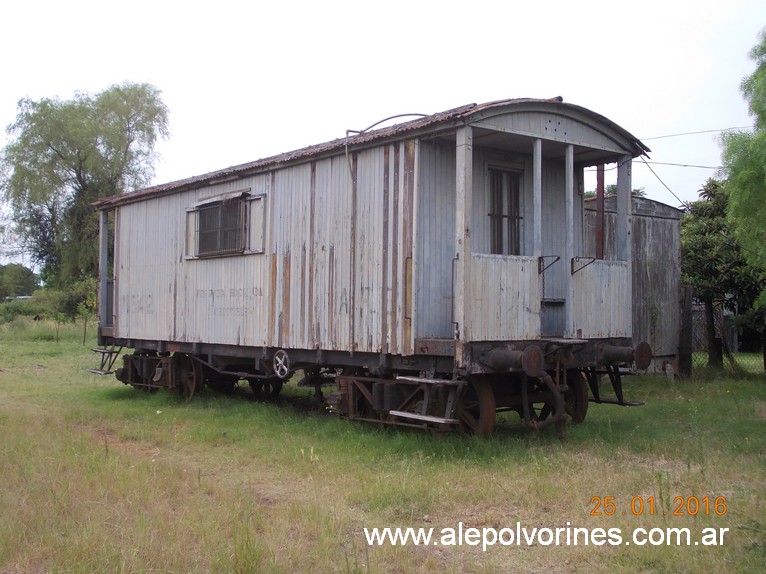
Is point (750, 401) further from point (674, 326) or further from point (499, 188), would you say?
point (499, 188)

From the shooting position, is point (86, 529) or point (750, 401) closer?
point (86, 529)

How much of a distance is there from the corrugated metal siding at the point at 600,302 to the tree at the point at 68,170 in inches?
1210

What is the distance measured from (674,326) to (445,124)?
315 inches

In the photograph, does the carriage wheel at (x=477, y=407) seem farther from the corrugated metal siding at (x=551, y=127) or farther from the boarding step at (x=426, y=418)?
the corrugated metal siding at (x=551, y=127)

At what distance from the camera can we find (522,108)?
27.4 feet

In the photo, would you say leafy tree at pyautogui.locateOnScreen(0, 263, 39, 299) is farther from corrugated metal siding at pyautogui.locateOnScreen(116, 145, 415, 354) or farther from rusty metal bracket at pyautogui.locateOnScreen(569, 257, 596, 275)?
rusty metal bracket at pyautogui.locateOnScreen(569, 257, 596, 275)

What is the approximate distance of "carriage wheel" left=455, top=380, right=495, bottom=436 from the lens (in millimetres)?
8141

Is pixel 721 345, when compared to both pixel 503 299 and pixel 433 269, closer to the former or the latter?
pixel 503 299

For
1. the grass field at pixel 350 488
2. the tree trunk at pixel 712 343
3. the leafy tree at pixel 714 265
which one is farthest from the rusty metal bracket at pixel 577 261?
the tree trunk at pixel 712 343

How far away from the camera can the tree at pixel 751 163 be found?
8.98 meters

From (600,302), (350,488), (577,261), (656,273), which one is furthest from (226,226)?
(656,273)

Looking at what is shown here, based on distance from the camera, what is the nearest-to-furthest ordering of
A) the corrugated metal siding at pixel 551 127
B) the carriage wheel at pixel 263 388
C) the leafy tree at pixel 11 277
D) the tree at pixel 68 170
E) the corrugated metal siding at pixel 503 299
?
the corrugated metal siding at pixel 503 299 → the corrugated metal siding at pixel 551 127 → the carriage wheel at pixel 263 388 → the tree at pixel 68 170 → the leafy tree at pixel 11 277

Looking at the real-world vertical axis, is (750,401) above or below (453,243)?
below

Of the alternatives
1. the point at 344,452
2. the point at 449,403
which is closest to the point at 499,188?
the point at 449,403
